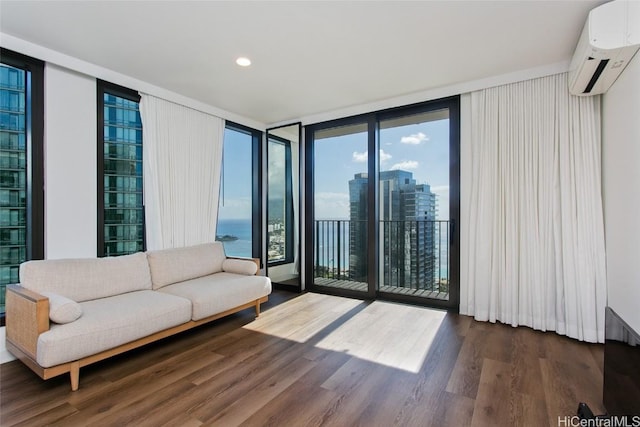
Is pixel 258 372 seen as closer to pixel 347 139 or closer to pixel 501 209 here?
pixel 501 209

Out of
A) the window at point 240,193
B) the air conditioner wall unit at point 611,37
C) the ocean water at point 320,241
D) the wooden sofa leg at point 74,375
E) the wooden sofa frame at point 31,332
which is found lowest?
the wooden sofa leg at point 74,375

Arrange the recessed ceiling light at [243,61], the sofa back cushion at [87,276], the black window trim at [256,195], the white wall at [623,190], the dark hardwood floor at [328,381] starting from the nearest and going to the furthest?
1. the dark hardwood floor at [328,381]
2. the white wall at [623,190]
3. the sofa back cushion at [87,276]
4. the recessed ceiling light at [243,61]
5. the black window trim at [256,195]

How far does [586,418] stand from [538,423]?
0.77ft

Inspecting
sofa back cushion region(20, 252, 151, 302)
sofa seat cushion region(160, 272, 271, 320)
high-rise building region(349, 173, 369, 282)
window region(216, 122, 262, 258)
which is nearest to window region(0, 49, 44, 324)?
sofa back cushion region(20, 252, 151, 302)

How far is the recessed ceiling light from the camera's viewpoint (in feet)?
9.22

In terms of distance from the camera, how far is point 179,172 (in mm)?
3627

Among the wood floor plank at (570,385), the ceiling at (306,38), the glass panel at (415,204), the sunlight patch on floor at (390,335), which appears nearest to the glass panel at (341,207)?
the glass panel at (415,204)

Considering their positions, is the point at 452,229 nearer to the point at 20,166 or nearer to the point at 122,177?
the point at 122,177

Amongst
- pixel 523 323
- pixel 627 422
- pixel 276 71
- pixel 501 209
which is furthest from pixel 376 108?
pixel 627 422

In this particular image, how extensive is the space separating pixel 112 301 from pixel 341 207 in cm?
296

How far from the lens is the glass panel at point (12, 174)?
2.57m

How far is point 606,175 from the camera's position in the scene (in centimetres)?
260

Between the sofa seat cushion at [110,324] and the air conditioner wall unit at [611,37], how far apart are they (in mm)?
3633

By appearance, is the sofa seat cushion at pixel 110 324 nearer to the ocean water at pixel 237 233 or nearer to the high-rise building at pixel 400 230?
the ocean water at pixel 237 233
